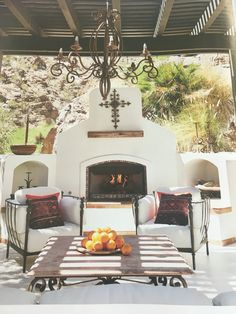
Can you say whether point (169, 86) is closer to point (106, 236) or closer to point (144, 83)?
point (144, 83)

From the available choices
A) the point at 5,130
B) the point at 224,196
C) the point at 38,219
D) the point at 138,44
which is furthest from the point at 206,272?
the point at 5,130

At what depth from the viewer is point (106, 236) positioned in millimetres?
2191

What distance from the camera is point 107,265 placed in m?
1.87

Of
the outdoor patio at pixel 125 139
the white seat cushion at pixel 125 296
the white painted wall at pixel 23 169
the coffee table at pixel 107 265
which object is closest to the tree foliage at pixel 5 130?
the white painted wall at pixel 23 169

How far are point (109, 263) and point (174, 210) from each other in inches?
62.5

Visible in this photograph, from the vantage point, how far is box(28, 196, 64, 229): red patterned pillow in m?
3.09

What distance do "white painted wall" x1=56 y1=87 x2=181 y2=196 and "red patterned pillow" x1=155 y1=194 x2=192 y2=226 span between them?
1.37 metres

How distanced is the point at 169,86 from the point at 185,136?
1.74 m

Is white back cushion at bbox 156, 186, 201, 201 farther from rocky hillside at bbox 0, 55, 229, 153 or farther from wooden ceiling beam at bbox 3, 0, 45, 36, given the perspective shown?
rocky hillside at bbox 0, 55, 229, 153

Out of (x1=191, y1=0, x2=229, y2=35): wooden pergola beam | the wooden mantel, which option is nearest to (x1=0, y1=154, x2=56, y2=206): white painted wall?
the wooden mantel

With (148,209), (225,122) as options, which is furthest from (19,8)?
(225,122)

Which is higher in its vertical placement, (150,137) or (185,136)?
(185,136)

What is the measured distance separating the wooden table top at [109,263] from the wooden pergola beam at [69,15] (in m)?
2.91

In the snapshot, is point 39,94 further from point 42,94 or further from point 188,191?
point 188,191
